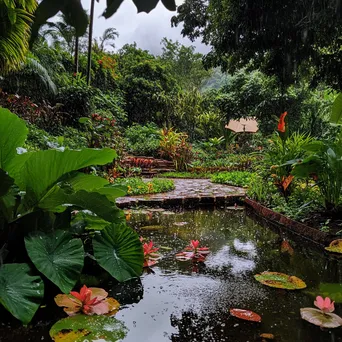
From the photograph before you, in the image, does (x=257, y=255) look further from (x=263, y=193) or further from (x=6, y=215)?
(x=263, y=193)

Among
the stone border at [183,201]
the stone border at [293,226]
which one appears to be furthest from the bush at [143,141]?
the stone border at [293,226]

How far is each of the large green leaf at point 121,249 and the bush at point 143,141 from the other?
10.4m

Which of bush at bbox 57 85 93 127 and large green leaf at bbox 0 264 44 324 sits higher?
bush at bbox 57 85 93 127

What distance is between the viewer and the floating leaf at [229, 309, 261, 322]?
1.63m

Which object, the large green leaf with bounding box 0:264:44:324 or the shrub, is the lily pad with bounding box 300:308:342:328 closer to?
the large green leaf with bounding box 0:264:44:324

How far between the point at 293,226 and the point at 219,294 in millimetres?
2104

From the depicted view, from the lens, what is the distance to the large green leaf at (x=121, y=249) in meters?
2.06

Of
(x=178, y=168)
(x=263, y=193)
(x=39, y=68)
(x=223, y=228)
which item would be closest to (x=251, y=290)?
(x=223, y=228)

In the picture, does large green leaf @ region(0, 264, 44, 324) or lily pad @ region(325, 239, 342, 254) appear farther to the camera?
lily pad @ region(325, 239, 342, 254)

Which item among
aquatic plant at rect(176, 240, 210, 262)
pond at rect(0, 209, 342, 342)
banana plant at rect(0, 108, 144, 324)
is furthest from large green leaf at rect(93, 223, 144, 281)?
aquatic plant at rect(176, 240, 210, 262)

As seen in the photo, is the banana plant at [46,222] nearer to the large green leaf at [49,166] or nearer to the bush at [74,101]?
the large green leaf at [49,166]

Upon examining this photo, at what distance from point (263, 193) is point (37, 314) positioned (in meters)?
4.06

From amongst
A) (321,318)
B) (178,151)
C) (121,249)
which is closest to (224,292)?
(321,318)

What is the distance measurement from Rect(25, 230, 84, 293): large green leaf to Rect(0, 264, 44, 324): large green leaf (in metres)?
0.07
